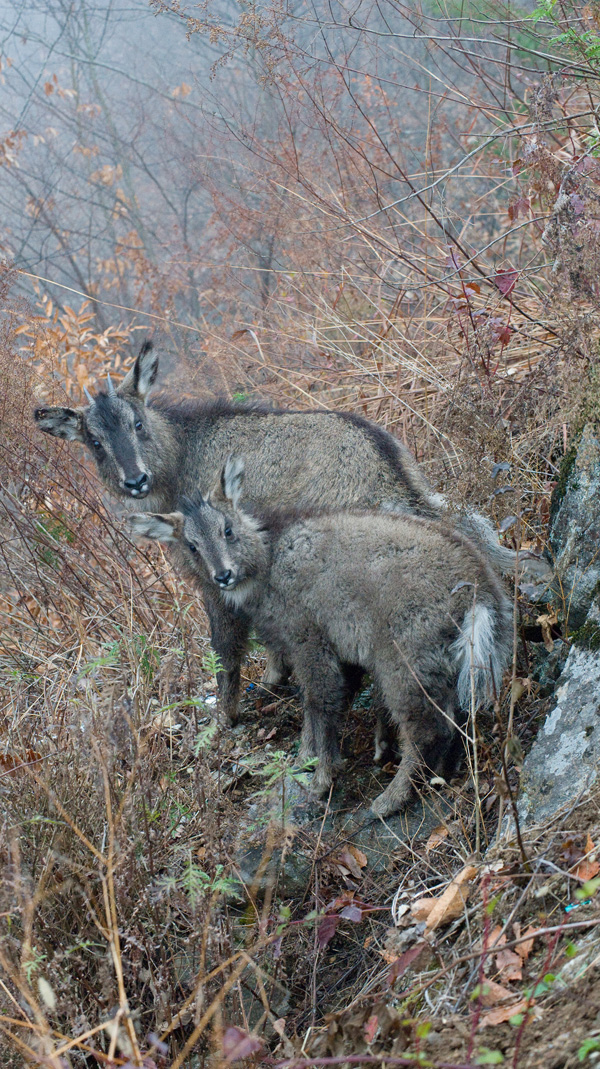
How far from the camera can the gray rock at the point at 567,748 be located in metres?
3.63

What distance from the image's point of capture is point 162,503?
6.86 m

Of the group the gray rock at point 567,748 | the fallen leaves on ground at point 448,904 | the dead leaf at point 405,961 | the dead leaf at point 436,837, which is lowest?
the dead leaf at point 436,837

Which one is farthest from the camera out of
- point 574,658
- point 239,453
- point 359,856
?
point 239,453

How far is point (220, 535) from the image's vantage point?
5.40 meters

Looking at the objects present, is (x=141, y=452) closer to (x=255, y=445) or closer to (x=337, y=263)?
(x=255, y=445)

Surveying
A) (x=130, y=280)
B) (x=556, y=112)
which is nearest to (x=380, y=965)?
(x=556, y=112)

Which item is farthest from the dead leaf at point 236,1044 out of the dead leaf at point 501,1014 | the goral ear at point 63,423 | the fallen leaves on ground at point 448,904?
the goral ear at point 63,423

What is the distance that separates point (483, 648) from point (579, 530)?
82 cm

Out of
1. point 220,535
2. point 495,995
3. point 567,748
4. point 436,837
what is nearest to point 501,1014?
point 495,995

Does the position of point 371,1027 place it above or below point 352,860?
above

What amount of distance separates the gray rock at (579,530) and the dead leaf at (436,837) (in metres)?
1.21

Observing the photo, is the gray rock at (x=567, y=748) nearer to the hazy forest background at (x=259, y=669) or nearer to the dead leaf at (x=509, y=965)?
the hazy forest background at (x=259, y=669)

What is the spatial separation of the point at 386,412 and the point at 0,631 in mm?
3687

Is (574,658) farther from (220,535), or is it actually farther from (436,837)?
(220,535)
